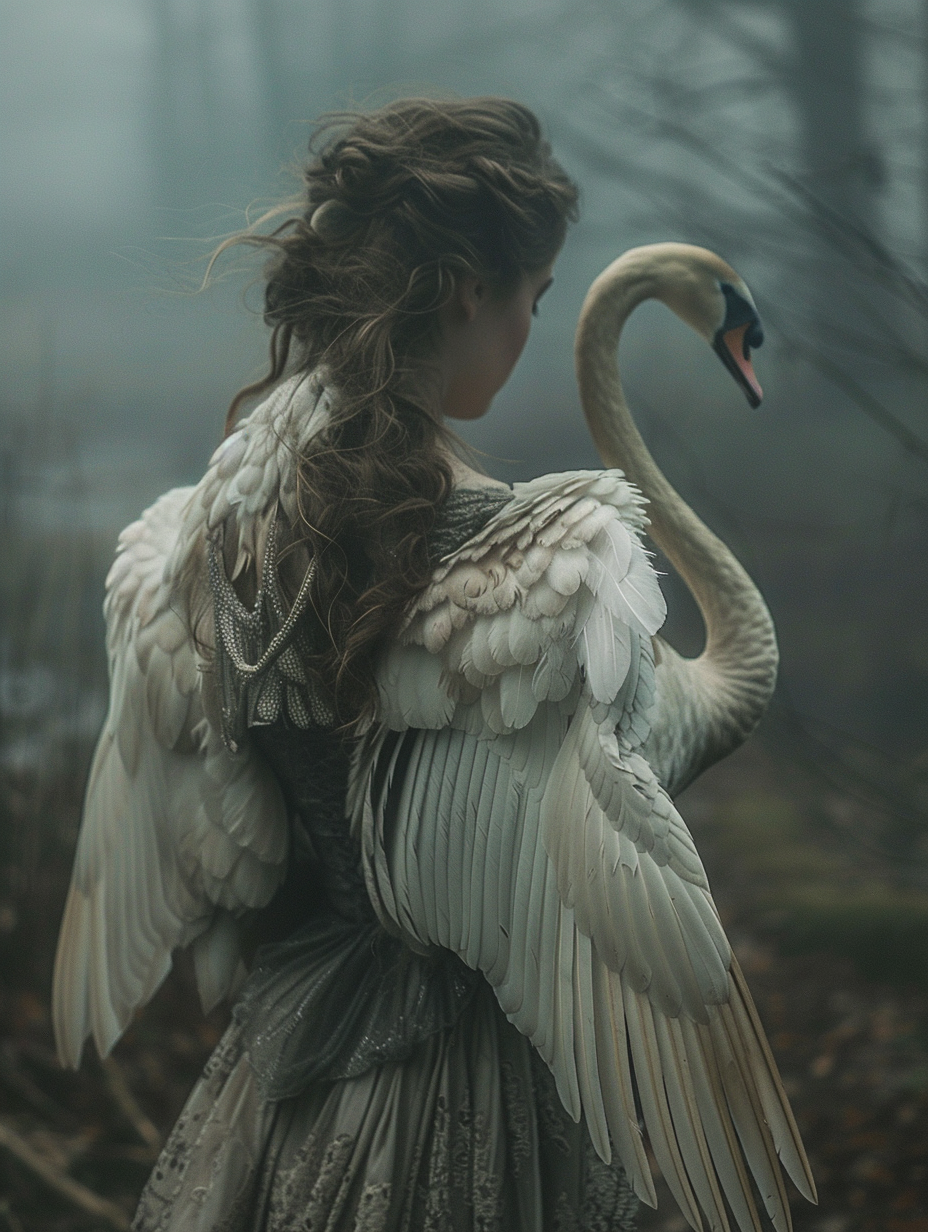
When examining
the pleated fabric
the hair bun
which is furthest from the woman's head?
Result: the pleated fabric

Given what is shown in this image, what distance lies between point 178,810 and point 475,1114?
1.12 feet

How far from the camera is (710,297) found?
0.99 m

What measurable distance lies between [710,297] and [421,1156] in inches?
30.0

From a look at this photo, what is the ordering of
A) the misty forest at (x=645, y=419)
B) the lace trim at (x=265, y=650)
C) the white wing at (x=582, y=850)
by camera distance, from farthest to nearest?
the misty forest at (x=645, y=419), the lace trim at (x=265, y=650), the white wing at (x=582, y=850)

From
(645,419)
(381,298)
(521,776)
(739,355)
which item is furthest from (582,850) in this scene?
(645,419)

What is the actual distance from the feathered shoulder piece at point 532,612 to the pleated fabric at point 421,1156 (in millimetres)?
250

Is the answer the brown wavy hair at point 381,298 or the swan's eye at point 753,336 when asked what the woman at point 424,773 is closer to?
the brown wavy hair at point 381,298

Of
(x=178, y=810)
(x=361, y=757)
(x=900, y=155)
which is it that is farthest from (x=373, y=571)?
(x=900, y=155)

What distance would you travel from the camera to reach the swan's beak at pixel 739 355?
3.29 feet

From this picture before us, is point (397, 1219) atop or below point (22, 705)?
atop

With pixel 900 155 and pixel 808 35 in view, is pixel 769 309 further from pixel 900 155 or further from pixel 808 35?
pixel 808 35

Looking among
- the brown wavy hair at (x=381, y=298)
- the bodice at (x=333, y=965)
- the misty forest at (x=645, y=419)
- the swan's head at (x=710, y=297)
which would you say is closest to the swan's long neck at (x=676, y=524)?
the swan's head at (x=710, y=297)

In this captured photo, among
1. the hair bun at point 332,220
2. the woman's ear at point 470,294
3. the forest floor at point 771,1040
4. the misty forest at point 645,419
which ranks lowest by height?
the forest floor at point 771,1040

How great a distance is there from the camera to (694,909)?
25.0 inches
